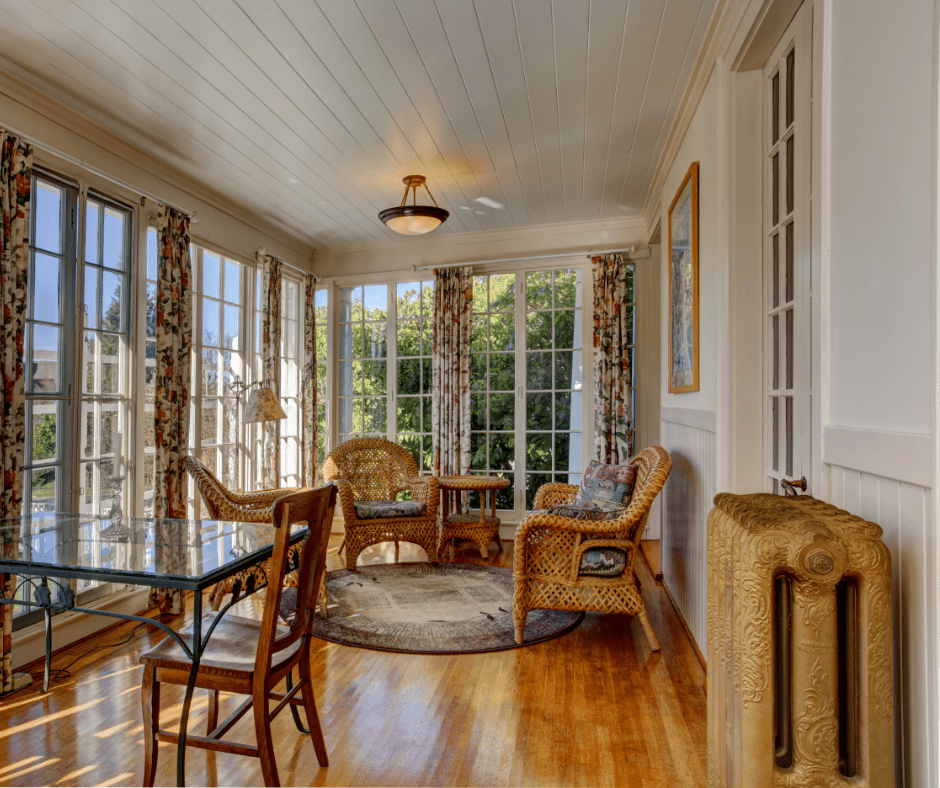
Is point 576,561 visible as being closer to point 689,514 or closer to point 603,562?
point 603,562

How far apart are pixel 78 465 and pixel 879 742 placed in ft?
11.9

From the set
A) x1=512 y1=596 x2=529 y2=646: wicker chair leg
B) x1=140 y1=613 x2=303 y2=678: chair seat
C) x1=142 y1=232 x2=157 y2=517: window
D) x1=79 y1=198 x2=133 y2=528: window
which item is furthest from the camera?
x1=142 y1=232 x2=157 y2=517: window

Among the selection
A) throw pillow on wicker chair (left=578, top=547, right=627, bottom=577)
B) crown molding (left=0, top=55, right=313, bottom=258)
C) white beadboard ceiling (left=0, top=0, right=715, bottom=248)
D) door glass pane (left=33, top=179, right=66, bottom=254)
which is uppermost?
white beadboard ceiling (left=0, top=0, right=715, bottom=248)

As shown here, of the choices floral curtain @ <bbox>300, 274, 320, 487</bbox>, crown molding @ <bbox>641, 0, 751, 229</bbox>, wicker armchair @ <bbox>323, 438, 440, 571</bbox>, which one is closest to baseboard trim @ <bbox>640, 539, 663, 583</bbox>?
wicker armchair @ <bbox>323, 438, 440, 571</bbox>

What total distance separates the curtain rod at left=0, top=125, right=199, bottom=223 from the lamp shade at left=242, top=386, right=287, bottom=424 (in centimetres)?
127

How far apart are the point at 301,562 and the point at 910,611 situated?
1637mm

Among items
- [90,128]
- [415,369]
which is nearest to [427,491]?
[415,369]

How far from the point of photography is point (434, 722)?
7.58 ft

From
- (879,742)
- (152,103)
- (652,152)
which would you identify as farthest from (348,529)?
(879,742)

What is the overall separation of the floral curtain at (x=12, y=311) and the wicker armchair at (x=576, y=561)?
94.6 inches

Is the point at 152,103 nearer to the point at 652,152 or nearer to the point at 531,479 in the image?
the point at 652,152

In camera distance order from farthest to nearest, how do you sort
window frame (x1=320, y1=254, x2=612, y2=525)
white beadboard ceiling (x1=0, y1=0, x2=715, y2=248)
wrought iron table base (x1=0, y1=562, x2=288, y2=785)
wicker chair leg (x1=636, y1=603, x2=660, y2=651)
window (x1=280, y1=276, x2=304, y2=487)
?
window (x1=280, y1=276, x2=304, y2=487), window frame (x1=320, y1=254, x2=612, y2=525), wicker chair leg (x1=636, y1=603, x2=660, y2=651), white beadboard ceiling (x1=0, y1=0, x2=715, y2=248), wrought iron table base (x1=0, y1=562, x2=288, y2=785)

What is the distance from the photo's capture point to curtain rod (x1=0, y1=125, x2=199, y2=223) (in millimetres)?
2806

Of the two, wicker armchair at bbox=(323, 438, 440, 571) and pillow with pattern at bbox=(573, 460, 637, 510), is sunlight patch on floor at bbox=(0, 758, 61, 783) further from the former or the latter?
pillow with pattern at bbox=(573, 460, 637, 510)
